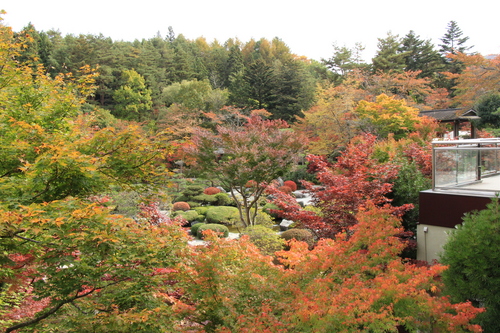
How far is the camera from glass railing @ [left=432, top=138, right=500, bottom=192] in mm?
4918

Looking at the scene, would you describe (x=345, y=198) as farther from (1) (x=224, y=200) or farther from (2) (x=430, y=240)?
(1) (x=224, y=200)

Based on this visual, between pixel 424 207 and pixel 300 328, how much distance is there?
10.3ft

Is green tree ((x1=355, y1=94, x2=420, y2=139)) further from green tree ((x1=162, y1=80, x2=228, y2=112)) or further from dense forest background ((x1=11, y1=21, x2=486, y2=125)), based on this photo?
green tree ((x1=162, y1=80, x2=228, y2=112))

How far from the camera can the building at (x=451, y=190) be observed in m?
4.70

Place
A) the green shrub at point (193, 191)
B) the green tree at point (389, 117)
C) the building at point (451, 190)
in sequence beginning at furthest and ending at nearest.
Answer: the green shrub at point (193, 191) < the green tree at point (389, 117) < the building at point (451, 190)

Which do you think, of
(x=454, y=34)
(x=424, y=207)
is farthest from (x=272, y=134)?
(x=454, y=34)

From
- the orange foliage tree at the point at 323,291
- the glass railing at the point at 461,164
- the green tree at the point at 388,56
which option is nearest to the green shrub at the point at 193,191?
the orange foliage tree at the point at 323,291

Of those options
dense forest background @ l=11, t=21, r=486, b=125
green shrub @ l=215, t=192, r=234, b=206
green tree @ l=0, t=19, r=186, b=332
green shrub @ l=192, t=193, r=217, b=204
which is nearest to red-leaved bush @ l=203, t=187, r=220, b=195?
green shrub @ l=192, t=193, r=217, b=204

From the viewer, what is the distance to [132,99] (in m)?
26.3

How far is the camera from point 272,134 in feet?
33.5

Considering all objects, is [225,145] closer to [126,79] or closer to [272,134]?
[272,134]

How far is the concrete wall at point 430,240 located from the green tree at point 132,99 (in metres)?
24.2

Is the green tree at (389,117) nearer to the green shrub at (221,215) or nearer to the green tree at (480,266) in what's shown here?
the green shrub at (221,215)

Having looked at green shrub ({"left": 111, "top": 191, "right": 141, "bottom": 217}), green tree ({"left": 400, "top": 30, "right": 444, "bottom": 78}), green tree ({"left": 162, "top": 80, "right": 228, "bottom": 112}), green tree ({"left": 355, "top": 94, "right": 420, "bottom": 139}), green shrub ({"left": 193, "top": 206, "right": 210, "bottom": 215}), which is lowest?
green shrub ({"left": 193, "top": 206, "right": 210, "bottom": 215})
